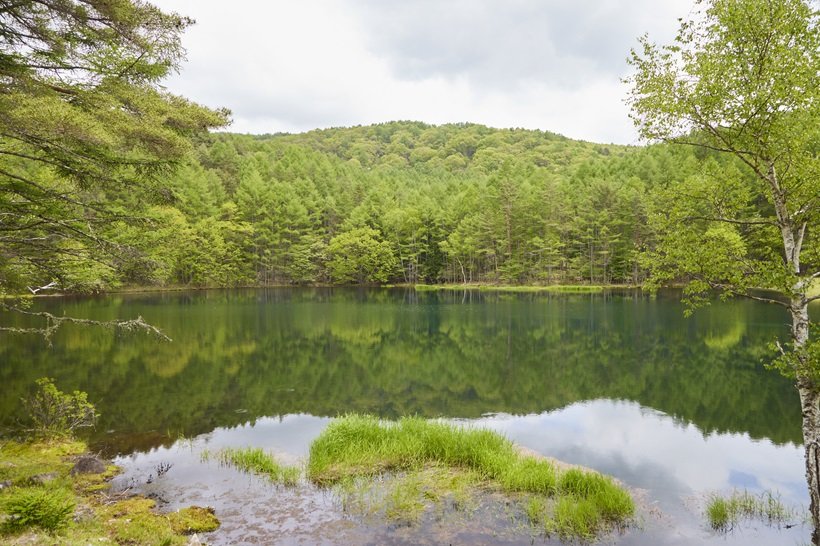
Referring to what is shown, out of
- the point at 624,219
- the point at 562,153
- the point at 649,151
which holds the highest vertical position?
the point at 562,153

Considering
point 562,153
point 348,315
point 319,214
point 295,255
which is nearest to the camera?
point 348,315

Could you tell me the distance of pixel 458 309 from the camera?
45875 mm

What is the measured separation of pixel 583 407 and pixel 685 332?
56.2 ft

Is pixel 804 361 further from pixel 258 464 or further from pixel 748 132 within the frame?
pixel 258 464

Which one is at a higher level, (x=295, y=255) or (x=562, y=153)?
(x=562, y=153)

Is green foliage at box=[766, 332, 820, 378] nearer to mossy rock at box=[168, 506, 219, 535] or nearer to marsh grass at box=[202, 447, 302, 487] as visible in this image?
marsh grass at box=[202, 447, 302, 487]

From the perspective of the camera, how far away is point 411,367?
23.8 metres

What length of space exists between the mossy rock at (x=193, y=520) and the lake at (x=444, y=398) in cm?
26

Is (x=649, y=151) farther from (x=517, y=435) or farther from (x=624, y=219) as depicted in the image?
(x=517, y=435)

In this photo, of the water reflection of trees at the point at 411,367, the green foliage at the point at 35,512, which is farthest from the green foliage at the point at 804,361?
the green foliage at the point at 35,512

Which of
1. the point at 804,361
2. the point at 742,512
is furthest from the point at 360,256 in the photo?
the point at 804,361

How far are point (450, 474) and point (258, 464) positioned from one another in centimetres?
422

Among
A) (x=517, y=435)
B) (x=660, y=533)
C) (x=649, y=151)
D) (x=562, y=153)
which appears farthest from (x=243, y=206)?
(x=562, y=153)

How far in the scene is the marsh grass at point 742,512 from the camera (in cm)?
887
